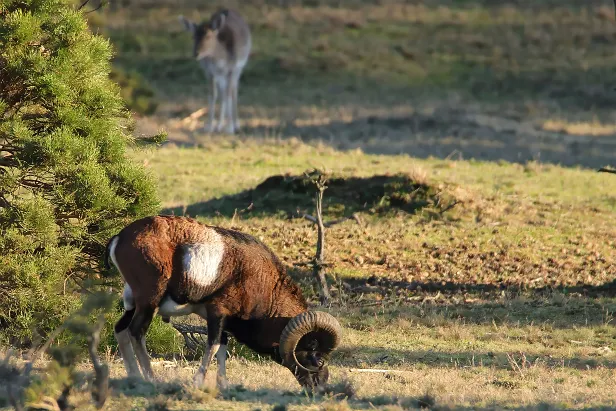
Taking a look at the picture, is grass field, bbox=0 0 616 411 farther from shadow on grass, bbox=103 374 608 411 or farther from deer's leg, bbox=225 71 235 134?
deer's leg, bbox=225 71 235 134

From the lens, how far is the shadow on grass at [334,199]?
792 inches

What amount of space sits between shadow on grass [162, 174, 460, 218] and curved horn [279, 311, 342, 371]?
891 centimetres

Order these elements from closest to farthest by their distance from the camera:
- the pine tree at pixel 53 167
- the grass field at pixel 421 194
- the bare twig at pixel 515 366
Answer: the grass field at pixel 421 194 → the bare twig at pixel 515 366 → the pine tree at pixel 53 167

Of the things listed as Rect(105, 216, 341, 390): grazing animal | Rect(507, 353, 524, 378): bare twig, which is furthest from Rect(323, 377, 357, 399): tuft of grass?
Rect(507, 353, 524, 378): bare twig

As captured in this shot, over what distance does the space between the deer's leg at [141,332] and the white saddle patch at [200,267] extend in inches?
18.4

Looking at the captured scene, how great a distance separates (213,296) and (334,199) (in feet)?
32.5

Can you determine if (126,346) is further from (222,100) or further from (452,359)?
(222,100)

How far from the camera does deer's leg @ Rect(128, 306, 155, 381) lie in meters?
10.5

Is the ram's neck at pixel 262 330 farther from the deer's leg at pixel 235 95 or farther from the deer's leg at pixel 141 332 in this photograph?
the deer's leg at pixel 235 95

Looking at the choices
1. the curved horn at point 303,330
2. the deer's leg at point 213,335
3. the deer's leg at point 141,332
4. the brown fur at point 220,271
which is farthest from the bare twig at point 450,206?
the deer's leg at point 141,332

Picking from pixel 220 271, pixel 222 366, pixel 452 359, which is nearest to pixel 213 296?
pixel 220 271

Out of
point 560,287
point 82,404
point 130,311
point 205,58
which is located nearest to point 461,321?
point 560,287

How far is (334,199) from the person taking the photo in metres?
20.5

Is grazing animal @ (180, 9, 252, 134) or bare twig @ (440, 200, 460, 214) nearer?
bare twig @ (440, 200, 460, 214)
